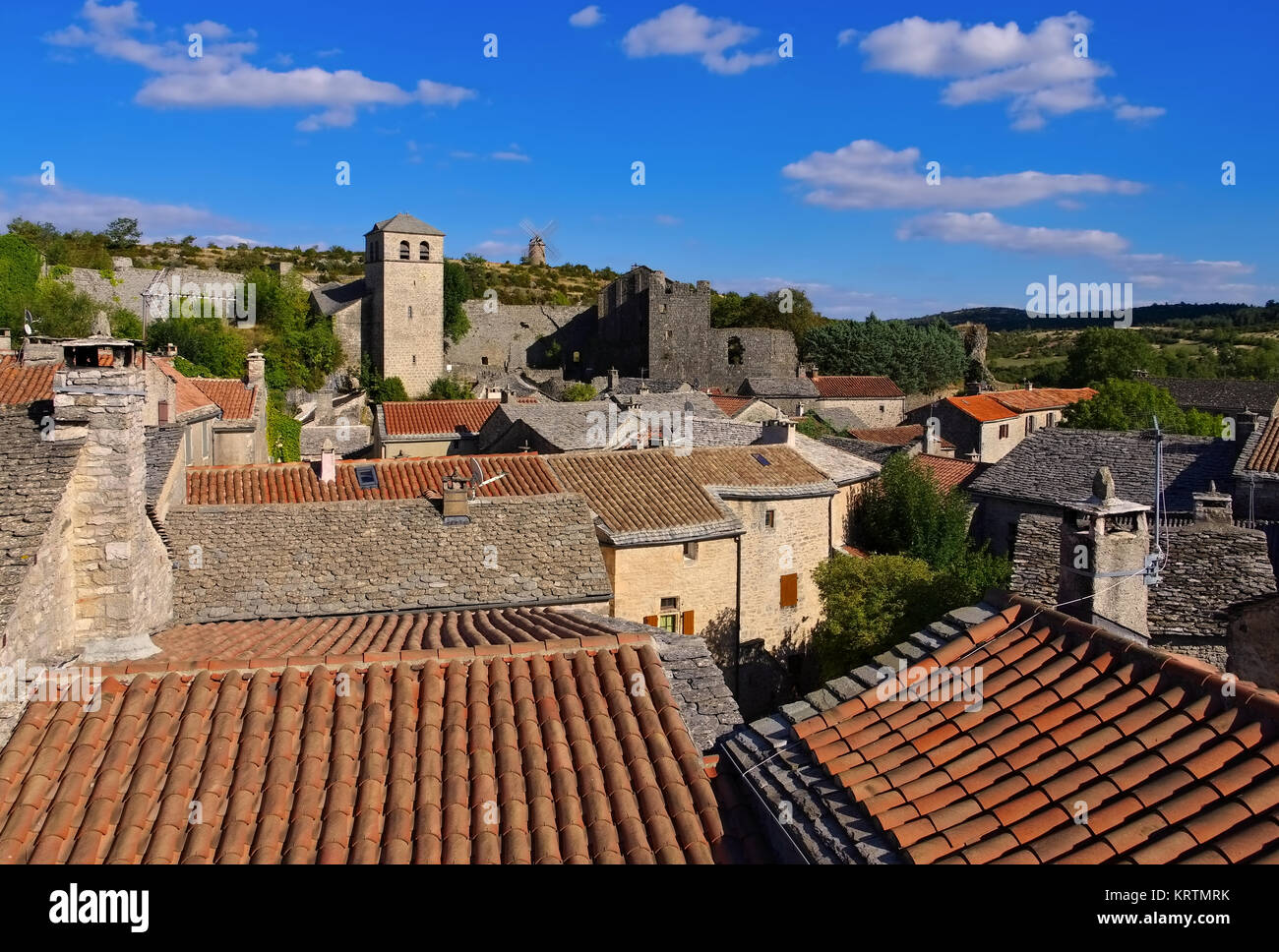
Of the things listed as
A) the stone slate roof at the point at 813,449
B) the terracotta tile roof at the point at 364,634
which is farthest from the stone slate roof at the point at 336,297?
the terracotta tile roof at the point at 364,634

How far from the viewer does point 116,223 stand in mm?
79188

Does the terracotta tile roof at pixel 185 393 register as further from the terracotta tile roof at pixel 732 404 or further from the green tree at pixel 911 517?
the terracotta tile roof at pixel 732 404

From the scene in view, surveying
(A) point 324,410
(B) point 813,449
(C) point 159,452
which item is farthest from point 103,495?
(A) point 324,410

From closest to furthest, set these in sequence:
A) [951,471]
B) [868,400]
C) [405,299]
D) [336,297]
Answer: [951,471]
[405,299]
[336,297]
[868,400]

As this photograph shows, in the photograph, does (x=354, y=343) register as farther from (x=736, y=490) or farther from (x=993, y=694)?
(x=993, y=694)

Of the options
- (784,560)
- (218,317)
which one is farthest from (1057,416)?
(218,317)

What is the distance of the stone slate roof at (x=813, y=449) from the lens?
23953 mm

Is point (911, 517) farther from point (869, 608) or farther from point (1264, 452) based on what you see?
point (1264, 452)

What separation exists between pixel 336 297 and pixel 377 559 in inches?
1918

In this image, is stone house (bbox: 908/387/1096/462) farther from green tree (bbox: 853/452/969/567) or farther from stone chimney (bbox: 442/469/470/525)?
stone chimney (bbox: 442/469/470/525)

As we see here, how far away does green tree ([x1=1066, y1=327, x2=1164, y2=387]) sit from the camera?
70438 millimetres

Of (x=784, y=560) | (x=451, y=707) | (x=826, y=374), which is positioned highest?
(x=826, y=374)

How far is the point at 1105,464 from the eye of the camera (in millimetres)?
25312
